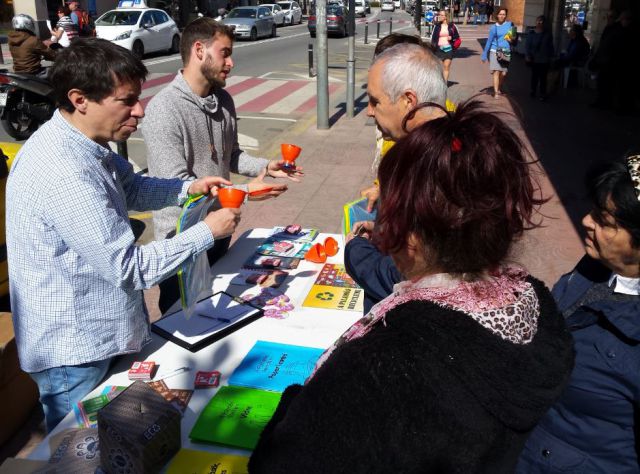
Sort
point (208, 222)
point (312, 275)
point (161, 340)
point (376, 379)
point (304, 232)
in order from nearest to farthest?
point (376, 379), point (208, 222), point (161, 340), point (312, 275), point (304, 232)

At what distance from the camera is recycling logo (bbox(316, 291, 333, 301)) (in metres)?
2.75

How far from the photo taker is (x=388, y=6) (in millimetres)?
62000

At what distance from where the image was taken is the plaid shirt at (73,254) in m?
1.85

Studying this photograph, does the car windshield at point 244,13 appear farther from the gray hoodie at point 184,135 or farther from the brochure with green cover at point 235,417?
the brochure with green cover at point 235,417

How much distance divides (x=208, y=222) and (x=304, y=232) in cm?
153

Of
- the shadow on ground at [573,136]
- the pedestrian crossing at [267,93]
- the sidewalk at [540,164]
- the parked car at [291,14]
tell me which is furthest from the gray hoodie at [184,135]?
the parked car at [291,14]

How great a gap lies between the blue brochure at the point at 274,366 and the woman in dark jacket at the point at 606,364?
83 cm

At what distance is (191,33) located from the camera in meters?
3.14

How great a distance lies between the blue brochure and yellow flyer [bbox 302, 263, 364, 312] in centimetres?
38

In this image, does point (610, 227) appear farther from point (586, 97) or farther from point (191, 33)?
point (586, 97)

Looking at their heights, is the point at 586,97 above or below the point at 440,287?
below

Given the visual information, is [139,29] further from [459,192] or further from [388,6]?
[388,6]

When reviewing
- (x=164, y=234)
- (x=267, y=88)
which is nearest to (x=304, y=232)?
(x=164, y=234)

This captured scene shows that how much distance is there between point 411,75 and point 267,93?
39.0 ft
